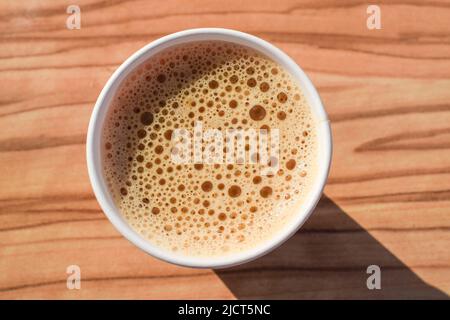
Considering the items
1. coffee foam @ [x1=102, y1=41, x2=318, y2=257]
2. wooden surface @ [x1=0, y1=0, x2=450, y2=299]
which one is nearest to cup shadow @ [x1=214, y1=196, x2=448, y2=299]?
wooden surface @ [x1=0, y1=0, x2=450, y2=299]

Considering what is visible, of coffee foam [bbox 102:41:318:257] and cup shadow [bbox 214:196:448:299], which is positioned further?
cup shadow [bbox 214:196:448:299]

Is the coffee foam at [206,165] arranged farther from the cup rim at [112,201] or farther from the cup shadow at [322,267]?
the cup shadow at [322,267]

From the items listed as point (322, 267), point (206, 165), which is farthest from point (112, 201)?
point (322, 267)

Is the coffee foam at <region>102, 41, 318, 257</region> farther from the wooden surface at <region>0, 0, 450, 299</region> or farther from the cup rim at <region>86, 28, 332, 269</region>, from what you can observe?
the wooden surface at <region>0, 0, 450, 299</region>

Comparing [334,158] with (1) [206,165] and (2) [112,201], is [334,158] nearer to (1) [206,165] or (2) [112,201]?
(1) [206,165]

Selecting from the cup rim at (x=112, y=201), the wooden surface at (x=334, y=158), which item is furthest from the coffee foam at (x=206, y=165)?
the wooden surface at (x=334, y=158)

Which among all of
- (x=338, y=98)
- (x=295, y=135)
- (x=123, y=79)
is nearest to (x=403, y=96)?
(x=338, y=98)
